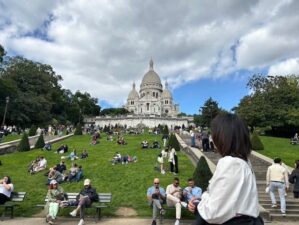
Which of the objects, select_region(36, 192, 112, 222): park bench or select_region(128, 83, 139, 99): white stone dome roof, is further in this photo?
select_region(128, 83, 139, 99): white stone dome roof

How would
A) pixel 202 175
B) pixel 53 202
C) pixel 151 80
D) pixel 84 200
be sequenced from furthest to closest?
pixel 151 80, pixel 202 175, pixel 53 202, pixel 84 200

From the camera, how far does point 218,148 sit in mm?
2588

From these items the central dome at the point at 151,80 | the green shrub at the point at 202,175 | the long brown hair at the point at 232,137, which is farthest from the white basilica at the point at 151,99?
the long brown hair at the point at 232,137

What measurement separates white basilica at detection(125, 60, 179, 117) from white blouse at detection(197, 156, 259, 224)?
416 ft

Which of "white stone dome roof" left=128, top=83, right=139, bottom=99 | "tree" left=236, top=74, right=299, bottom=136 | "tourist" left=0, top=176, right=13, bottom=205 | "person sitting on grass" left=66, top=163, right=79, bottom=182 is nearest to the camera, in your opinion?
"tourist" left=0, top=176, right=13, bottom=205

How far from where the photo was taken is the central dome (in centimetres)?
13838

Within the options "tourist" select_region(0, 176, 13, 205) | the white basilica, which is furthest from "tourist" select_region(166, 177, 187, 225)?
the white basilica

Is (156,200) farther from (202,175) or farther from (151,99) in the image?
(151,99)

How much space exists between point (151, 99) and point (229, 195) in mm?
128305

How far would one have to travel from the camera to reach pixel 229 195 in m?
2.30

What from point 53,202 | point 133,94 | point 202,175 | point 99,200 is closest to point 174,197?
point 202,175

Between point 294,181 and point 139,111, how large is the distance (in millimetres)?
117475

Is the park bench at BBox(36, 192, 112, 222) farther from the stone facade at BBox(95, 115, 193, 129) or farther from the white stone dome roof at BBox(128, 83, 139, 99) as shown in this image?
the white stone dome roof at BBox(128, 83, 139, 99)

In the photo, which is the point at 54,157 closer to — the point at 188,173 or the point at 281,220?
the point at 188,173
